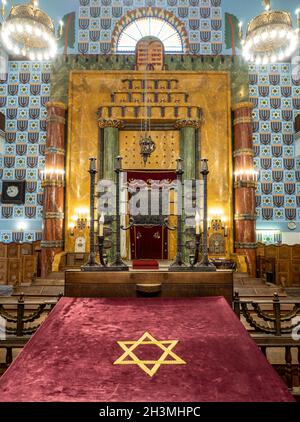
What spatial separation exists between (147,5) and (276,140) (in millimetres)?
7875

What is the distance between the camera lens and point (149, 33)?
13.5 m

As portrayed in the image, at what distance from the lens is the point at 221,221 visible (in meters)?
11.7

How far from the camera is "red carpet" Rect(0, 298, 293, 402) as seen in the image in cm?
161

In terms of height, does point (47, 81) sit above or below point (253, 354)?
above

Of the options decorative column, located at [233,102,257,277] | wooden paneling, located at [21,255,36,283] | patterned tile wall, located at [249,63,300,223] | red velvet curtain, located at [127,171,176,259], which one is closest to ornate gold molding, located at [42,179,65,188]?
red velvet curtain, located at [127,171,176,259]

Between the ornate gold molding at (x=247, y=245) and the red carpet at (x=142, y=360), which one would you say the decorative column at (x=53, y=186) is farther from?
the red carpet at (x=142, y=360)

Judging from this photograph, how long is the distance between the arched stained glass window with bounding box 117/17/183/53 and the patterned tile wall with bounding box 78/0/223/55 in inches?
19.1

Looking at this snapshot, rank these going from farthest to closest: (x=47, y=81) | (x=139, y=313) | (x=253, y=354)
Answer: (x=47, y=81), (x=139, y=313), (x=253, y=354)

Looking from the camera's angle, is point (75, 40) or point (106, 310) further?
point (75, 40)

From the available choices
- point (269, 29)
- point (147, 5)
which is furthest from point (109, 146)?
point (147, 5)

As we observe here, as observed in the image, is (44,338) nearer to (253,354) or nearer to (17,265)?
(253,354)

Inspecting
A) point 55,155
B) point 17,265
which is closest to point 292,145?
point 55,155

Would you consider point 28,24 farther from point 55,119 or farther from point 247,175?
point 247,175
